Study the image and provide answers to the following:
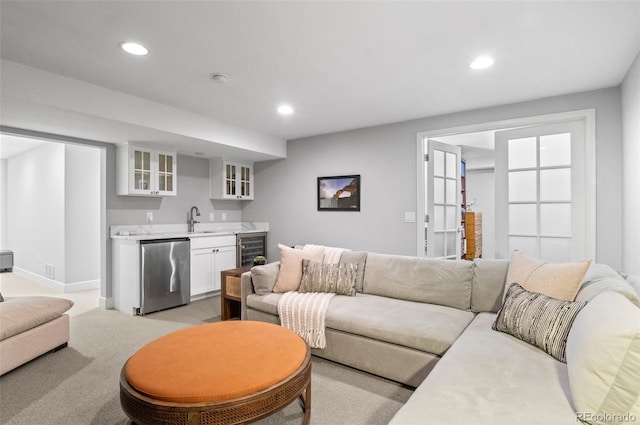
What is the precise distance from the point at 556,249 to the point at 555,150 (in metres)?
1.02

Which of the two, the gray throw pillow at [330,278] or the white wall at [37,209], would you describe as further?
the white wall at [37,209]

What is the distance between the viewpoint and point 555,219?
329 centimetres

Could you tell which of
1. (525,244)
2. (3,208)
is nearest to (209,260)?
(525,244)

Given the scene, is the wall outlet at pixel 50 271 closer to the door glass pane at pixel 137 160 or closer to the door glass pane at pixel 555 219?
the door glass pane at pixel 137 160

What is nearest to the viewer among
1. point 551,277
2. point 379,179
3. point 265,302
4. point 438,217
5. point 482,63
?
point 551,277

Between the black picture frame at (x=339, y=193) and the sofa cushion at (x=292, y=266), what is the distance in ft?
4.63

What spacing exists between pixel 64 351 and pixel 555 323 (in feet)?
12.5

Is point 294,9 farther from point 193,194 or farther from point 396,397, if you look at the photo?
point 193,194

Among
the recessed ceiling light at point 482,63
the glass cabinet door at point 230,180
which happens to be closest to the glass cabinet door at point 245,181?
the glass cabinet door at point 230,180

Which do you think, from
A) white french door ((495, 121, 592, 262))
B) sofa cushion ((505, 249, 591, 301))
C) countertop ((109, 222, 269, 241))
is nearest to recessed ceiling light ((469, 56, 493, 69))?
white french door ((495, 121, 592, 262))

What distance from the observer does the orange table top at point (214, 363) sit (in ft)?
4.61

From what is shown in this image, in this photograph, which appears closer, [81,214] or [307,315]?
[307,315]

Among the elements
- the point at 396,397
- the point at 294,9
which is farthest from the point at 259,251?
the point at 294,9

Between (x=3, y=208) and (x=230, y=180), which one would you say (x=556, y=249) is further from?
(x=3, y=208)
